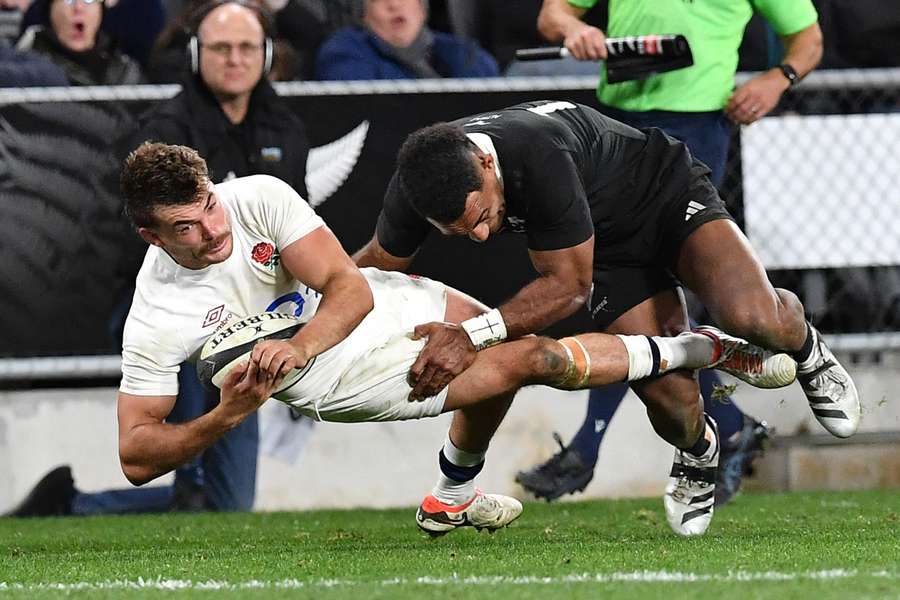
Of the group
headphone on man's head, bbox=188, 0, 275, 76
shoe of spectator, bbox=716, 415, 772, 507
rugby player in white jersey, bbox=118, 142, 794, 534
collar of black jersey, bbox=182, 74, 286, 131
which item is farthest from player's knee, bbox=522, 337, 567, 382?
headphone on man's head, bbox=188, 0, 275, 76

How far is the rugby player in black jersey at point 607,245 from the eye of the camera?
5469 millimetres

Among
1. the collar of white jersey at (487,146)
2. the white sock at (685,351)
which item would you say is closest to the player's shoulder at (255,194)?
the collar of white jersey at (487,146)

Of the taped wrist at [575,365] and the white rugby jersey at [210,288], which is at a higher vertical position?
the white rugby jersey at [210,288]

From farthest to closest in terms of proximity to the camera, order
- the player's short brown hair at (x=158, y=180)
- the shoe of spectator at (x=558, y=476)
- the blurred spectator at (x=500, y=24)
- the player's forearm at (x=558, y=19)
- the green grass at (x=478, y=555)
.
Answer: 1. the blurred spectator at (x=500, y=24)
2. the shoe of spectator at (x=558, y=476)
3. the player's forearm at (x=558, y=19)
4. the player's short brown hair at (x=158, y=180)
5. the green grass at (x=478, y=555)

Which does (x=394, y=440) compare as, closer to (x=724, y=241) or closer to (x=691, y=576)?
(x=724, y=241)

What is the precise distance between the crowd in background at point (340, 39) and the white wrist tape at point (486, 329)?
3029 millimetres

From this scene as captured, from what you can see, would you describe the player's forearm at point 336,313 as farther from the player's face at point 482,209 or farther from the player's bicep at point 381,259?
the player's bicep at point 381,259

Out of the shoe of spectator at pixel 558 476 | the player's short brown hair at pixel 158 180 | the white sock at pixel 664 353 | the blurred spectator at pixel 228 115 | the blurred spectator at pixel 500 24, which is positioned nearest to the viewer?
the player's short brown hair at pixel 158 180

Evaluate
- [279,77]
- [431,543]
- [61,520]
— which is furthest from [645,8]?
[61,520]

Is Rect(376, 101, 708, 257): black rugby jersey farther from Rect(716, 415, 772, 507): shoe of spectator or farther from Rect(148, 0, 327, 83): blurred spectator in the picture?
Rect(148, 0, 327, 83): blurred spectator

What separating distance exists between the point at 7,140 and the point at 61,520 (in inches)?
72.8

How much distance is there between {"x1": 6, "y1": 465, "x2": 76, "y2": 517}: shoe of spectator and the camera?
7934mm

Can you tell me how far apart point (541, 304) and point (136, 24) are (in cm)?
410

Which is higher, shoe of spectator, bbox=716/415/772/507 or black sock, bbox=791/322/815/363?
black sock, bbox=791/322/815/363
